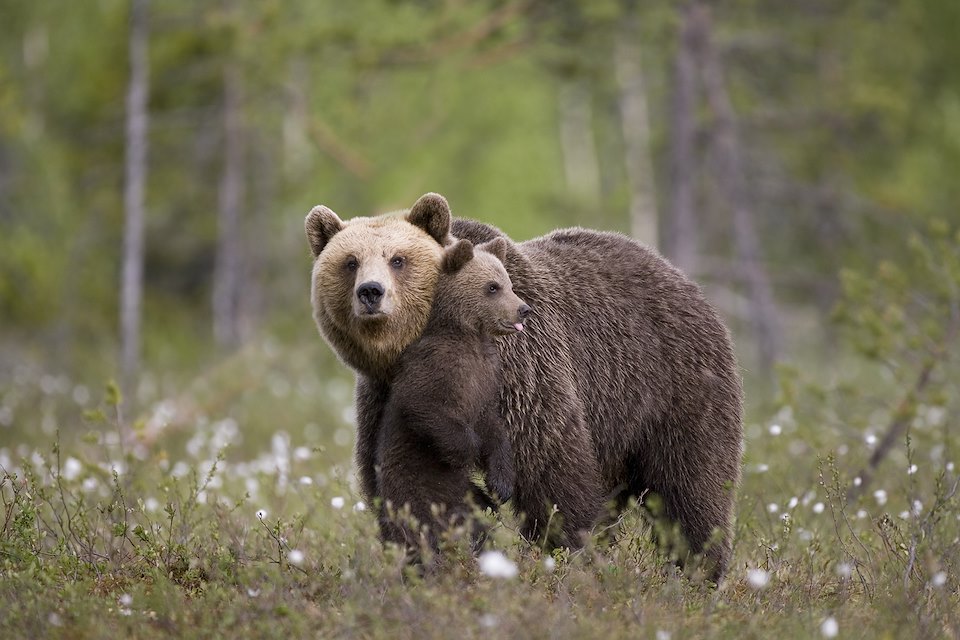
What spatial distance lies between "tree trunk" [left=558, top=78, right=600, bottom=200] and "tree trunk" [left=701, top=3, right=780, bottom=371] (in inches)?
880

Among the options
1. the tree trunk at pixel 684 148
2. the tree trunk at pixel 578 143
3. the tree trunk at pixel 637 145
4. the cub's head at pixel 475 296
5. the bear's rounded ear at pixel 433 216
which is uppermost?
the bear's rounded ear at pixel 433 216

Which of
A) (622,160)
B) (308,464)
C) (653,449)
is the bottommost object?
(622,160)

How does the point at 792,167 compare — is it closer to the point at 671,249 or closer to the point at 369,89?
the point at 671,249

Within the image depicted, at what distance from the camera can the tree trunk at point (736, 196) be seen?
1446 centimetres

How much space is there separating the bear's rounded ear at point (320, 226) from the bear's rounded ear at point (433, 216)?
34 centimetres

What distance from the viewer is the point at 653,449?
590 centimetres

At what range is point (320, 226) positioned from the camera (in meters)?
5.36

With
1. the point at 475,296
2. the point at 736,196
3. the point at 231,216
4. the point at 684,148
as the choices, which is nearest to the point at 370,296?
the point at 475,296

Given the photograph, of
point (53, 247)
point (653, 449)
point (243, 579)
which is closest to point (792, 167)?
point (53, 247)

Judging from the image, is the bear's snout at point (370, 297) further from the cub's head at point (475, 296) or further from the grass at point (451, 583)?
the grass at point (451, 583)

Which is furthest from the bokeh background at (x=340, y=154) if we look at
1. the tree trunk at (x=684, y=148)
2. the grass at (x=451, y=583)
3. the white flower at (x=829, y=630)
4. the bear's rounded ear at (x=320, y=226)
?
the white flower at (x=829, y=630)

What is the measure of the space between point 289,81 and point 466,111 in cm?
763

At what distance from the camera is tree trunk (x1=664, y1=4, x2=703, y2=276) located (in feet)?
45.9

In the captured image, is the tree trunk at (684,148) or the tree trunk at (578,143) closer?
the tree trunk at (684,148)
